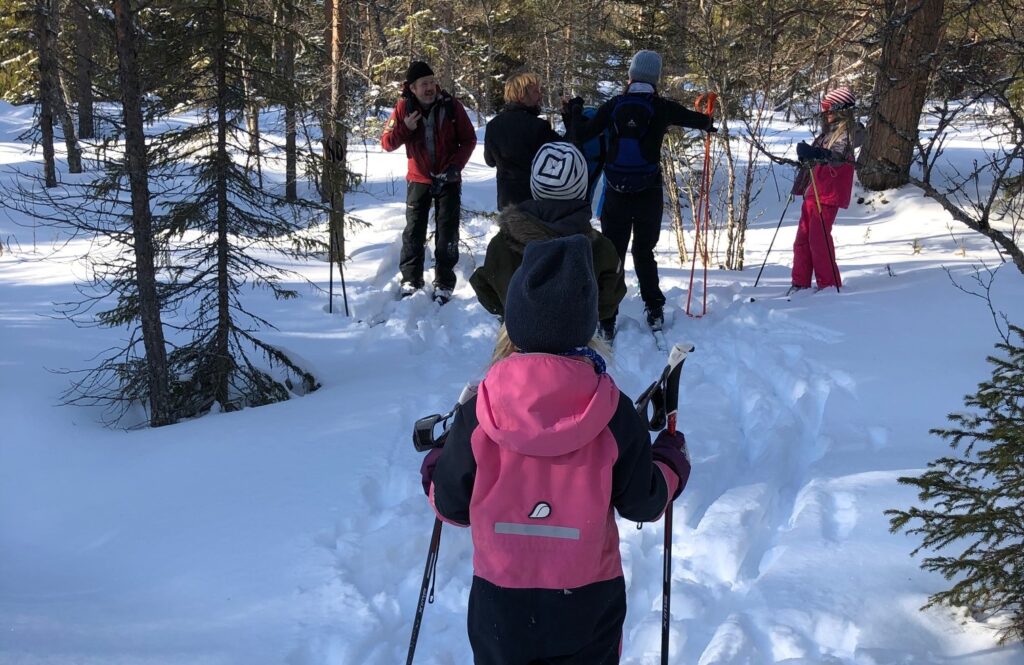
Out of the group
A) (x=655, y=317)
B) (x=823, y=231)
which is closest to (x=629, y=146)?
(x=655, y=317)

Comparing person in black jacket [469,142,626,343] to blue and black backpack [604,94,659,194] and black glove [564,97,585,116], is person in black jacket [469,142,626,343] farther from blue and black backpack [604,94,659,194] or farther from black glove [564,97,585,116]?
black glove [564,97,585,116]

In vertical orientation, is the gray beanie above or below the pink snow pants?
above

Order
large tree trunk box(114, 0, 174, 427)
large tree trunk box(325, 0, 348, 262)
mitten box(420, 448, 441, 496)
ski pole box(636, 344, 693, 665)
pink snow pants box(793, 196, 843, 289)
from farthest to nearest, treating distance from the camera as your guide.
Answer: pink snow pants box(793, 196, 843, 289) → large tree trunk box(325, 0, 348, 262) → large tree trunk box(114, 0, 174, 427) → ski pole box(636, 344, 693, 665) → mitten box(420, 448, 441, 496)

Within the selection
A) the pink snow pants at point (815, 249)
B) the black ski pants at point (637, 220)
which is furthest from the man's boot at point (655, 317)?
the pink snow pants at point (815, 249)

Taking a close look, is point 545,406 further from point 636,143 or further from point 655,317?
point 655,317

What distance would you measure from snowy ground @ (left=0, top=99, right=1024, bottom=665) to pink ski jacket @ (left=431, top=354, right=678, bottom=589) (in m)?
1.35

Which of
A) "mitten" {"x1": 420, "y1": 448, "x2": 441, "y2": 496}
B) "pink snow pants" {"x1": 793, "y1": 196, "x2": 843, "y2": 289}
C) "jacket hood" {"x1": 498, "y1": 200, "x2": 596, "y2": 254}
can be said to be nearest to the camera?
"mitten" {"x1": 420, "y1": 448, "x2": 441, "y2": 496}

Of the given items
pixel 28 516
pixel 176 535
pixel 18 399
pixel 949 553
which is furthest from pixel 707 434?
pixel 18 399

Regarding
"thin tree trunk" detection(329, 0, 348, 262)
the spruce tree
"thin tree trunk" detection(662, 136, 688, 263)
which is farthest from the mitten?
"thin tree trunk" detection(662, 136, 688, 263)

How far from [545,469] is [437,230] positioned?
647 cm

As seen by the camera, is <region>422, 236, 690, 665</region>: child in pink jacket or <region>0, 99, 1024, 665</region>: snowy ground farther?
<region>0, 99, 1024, 665</region>: snowy ground

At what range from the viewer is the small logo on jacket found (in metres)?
2.14

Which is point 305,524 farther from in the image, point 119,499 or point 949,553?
point 949,553

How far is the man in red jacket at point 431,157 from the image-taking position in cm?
769
